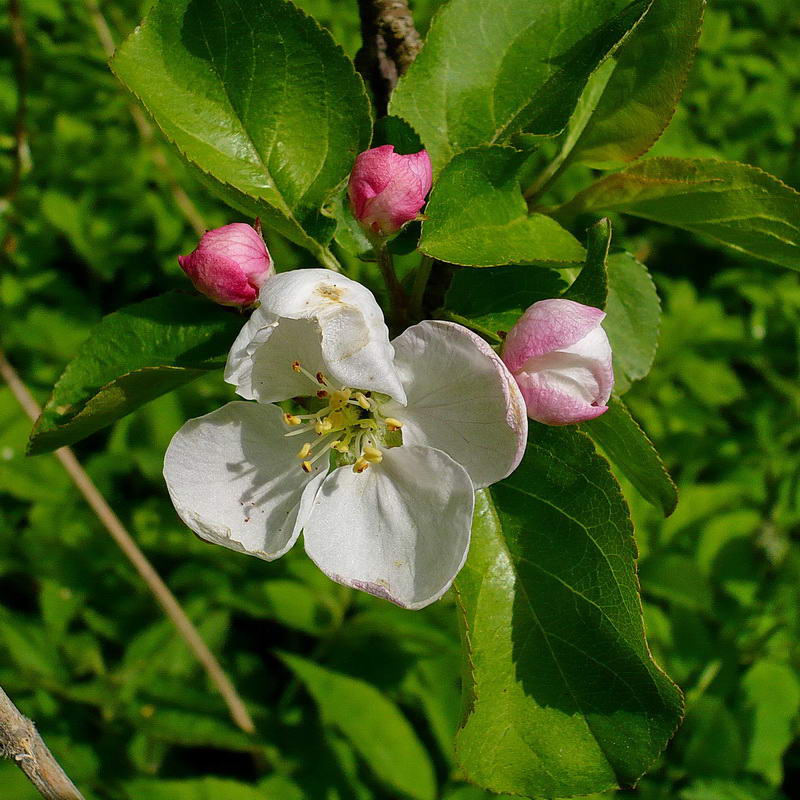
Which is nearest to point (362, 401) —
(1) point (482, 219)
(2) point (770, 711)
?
(1) point (482, 219)

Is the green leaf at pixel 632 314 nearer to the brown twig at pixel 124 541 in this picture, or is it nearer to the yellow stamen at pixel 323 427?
the yellow stamen at pixel 323 427

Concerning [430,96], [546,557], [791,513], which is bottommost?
[791,513]

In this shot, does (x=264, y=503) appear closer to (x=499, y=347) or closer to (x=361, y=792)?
(x=499, y=347)

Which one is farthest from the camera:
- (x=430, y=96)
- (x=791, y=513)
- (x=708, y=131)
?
(x=708, y=131)

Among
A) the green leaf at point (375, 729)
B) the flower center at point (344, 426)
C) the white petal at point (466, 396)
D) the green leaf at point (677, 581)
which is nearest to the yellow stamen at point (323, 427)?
the flower center at point (344, 426)

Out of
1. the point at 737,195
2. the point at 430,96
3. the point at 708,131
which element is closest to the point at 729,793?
the point at 737,195

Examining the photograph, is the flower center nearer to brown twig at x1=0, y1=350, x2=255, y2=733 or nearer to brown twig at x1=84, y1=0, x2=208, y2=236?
brown twig at x1=0, y1=350, x2=255, y2=733
